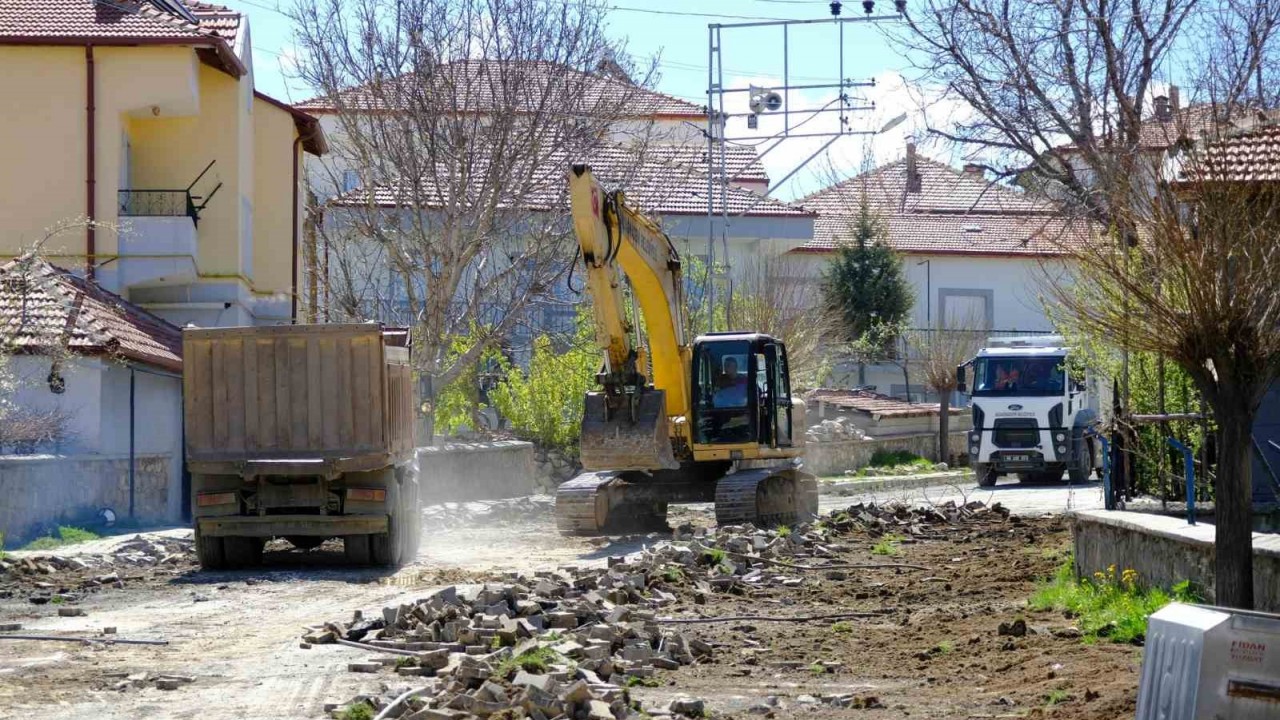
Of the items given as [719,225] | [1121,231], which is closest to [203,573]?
[1121,231]

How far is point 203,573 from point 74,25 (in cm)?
1487

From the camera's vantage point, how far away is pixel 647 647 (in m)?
11.4

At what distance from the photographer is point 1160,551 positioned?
40.1 ft

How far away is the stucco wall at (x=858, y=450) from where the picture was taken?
41.0 metres

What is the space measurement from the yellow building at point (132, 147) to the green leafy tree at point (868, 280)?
2614cm

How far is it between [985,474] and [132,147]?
1870cm

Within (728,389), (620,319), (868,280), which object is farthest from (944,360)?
(620,319)

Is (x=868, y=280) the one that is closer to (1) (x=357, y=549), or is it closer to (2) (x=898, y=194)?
(2) (x=898, y=194)

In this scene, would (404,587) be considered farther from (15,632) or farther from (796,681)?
(796,681)

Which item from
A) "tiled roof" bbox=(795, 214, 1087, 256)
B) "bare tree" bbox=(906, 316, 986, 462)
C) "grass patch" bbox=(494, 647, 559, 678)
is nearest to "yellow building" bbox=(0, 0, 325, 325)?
"grass patch" bbox=(494, 647, 559, 678)

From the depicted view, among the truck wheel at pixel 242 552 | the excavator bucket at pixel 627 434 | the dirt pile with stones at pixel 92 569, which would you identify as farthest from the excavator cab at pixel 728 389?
the dirt pile with stones at pixel 92 569

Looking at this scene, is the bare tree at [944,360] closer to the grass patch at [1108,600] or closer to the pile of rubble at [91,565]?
the pile of rubble at [91,565]

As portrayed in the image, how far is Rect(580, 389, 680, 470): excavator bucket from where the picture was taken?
21.0 metres

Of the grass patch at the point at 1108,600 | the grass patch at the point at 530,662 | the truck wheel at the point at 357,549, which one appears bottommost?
the truck wheel at the point at 357,549
